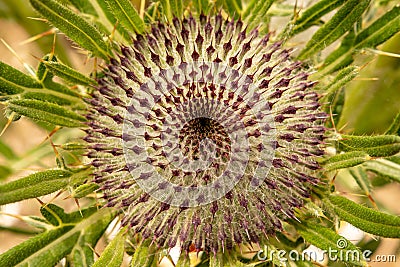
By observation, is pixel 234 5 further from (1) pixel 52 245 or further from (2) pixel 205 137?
(1) pixel 52 245

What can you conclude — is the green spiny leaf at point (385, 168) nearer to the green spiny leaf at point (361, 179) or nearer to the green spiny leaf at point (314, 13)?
the green spiny leaf at point (361, 179)

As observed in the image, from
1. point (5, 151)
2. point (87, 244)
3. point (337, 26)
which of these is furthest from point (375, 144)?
point (5, 151)

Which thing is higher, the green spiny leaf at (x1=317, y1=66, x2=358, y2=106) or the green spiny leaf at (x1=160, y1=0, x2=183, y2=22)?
the green spiny leaf at (x1=160, y1=0, x2=183, y2=22)

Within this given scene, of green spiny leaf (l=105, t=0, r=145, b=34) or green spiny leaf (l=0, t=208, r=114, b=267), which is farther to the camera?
green spiny leaf (l=105, t=0, r=145, b=34)

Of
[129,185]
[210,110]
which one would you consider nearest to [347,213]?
[210,110]

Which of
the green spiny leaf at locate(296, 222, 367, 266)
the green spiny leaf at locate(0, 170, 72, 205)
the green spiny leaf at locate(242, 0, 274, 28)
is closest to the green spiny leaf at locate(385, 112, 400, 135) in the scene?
the green spiny leaf at locate(296, 222, 367, 266)

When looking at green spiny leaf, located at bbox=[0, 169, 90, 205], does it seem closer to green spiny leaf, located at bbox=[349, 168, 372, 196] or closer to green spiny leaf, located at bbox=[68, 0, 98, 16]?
green spiny leaf, located at bbox=[68, 0, 98, 16]

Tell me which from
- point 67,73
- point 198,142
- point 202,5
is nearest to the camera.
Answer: point 198,142
